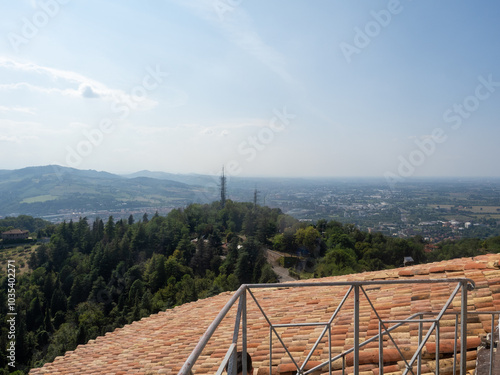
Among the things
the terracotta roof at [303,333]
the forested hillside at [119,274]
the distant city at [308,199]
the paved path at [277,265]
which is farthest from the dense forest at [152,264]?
the terracotta roof at [303,333]

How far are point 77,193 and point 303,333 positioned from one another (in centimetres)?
9740

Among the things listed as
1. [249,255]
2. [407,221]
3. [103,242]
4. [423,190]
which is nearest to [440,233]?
[407,221]

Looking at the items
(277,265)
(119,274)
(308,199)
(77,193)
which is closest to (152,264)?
(119,274)

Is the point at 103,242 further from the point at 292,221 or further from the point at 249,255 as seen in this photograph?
the point at 292,221

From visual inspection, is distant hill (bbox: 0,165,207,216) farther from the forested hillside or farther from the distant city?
the forested hillside

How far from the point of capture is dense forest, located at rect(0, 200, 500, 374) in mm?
35188

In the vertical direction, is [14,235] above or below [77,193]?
below

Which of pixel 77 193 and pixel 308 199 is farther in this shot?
pixel 77 193

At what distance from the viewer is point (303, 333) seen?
4031 mm

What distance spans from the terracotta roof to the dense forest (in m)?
26.0

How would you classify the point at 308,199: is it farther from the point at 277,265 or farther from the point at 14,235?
the point at 14,235

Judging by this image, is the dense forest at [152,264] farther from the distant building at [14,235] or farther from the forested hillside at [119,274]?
the distant building at [14,235]

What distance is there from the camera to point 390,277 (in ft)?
20.0

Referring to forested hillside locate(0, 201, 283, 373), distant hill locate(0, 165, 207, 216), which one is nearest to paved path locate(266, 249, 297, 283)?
forested hillside locate(0, 201, 283, 373)
